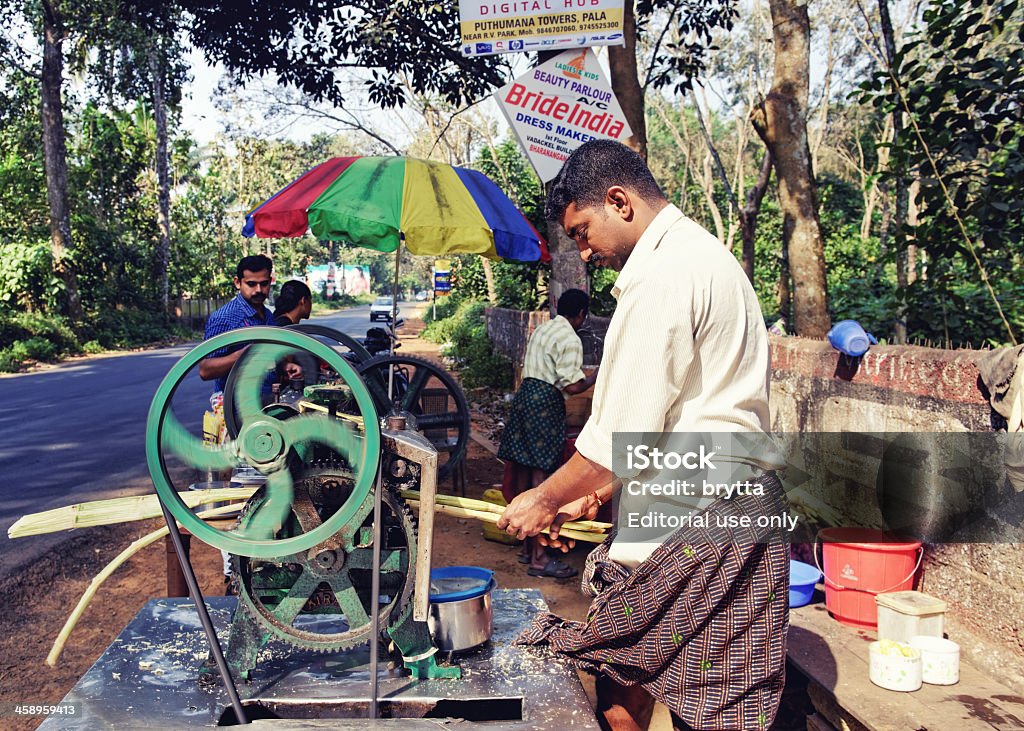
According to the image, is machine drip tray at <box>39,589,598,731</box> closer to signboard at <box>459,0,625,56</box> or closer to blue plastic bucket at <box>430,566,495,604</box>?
blue plastic bucket at <box>430,566,495,604</box>

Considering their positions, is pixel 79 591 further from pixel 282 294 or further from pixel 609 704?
pixel 609 704

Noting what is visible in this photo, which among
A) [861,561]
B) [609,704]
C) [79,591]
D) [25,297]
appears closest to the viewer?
[609,704]

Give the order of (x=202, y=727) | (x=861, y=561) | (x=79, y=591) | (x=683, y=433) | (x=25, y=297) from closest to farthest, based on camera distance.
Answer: (x=683, y=433) → (x=202, y=727) → (x=861, y=561) → (x=79, y=591) → (x=25, y=297)

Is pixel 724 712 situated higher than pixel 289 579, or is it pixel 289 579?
pixel 289 579

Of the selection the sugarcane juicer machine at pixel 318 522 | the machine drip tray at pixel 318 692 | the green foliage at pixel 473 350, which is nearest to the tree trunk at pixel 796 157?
the machine drip tray at pixel 318 692

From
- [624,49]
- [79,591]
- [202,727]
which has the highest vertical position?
[624,49]

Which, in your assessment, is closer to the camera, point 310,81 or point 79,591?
point 79,591

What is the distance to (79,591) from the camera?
5031 millimetres

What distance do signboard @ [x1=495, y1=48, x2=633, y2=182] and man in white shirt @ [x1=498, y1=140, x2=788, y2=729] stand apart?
3227 millimetres

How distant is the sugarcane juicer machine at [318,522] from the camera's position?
2258 mm

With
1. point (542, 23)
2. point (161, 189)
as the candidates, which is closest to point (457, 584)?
point (542, 23)

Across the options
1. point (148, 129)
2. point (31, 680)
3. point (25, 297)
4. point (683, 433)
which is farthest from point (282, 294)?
point (148, 129)

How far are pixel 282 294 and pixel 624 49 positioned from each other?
3.50 metres

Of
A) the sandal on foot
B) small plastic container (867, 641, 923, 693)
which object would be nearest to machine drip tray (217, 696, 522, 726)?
small plastic container (867, 641, 923, 693)
